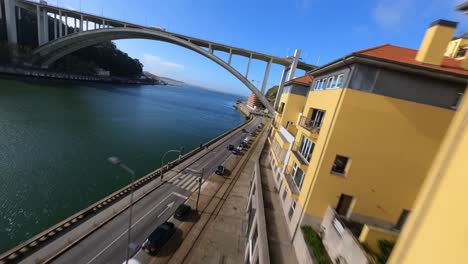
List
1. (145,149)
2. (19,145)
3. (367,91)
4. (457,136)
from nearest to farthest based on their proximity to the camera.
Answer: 1. (457,136)
2. (367,91)
3. (19,145)
4. (145,149)

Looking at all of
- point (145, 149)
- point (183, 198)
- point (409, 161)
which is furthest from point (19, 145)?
point (409, 161)

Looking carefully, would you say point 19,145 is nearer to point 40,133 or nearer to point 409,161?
point 40,133

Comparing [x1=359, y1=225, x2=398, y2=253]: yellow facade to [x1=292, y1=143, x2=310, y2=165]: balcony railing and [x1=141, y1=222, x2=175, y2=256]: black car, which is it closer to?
[x1=292, y1=143, x2=310, y2=165]: balcony railing

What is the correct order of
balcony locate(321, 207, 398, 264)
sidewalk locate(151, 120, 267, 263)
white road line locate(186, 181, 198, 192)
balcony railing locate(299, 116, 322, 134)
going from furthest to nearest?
white road line locate(186, 181, 198, 192) < sidewalk locate(151, 120, 267, 263) < balcony railing locate(299, 116, 322, 134) < balcony locate(321, 207, 398, 264)

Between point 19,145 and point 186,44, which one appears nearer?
point 19,145

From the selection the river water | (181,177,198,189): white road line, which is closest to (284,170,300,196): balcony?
(181,177,198,189): white road line

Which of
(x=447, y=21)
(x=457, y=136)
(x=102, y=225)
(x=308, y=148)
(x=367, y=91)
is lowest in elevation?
(x=102, y=225)

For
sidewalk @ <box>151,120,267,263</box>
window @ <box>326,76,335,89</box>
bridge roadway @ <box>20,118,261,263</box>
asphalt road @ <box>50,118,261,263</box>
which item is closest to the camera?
window @ <box>326,76,335,89</box>

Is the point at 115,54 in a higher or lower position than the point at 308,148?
higher

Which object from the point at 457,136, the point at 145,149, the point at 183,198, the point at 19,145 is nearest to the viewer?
the point at 457,136
